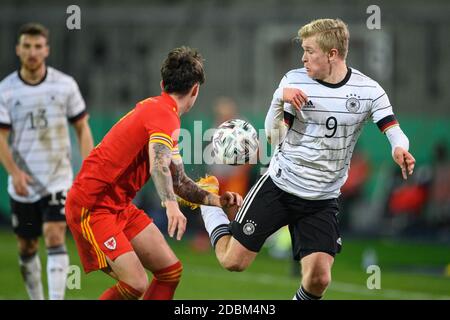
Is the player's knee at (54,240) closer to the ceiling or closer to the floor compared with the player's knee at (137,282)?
closer to the floor

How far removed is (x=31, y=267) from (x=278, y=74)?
10945 mm

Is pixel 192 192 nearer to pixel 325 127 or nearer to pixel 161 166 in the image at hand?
pixel 161 166

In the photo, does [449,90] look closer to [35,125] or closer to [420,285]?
[420,285]

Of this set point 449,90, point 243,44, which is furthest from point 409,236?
point 243,44

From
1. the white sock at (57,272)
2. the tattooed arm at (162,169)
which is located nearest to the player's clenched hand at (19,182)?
the white sock at (57,272)

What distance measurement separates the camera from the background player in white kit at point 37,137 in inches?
368

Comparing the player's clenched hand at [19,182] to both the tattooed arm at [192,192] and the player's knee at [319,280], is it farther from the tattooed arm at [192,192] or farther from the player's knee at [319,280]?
the player's knee at [319,280]

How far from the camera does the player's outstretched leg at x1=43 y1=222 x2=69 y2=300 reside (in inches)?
356

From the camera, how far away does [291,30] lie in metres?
18.6

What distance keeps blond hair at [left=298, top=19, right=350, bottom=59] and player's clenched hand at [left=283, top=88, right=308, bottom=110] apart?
0.41 meters

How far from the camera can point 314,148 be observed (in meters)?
7.45

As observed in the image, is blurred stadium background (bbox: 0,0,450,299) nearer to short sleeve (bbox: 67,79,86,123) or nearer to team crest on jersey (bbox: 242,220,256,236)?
short sleeve (bbox: 67,79,86,123)

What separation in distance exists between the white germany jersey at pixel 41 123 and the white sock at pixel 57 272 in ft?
2.02

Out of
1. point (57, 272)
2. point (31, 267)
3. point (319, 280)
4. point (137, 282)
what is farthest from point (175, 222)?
point (31, 267)
